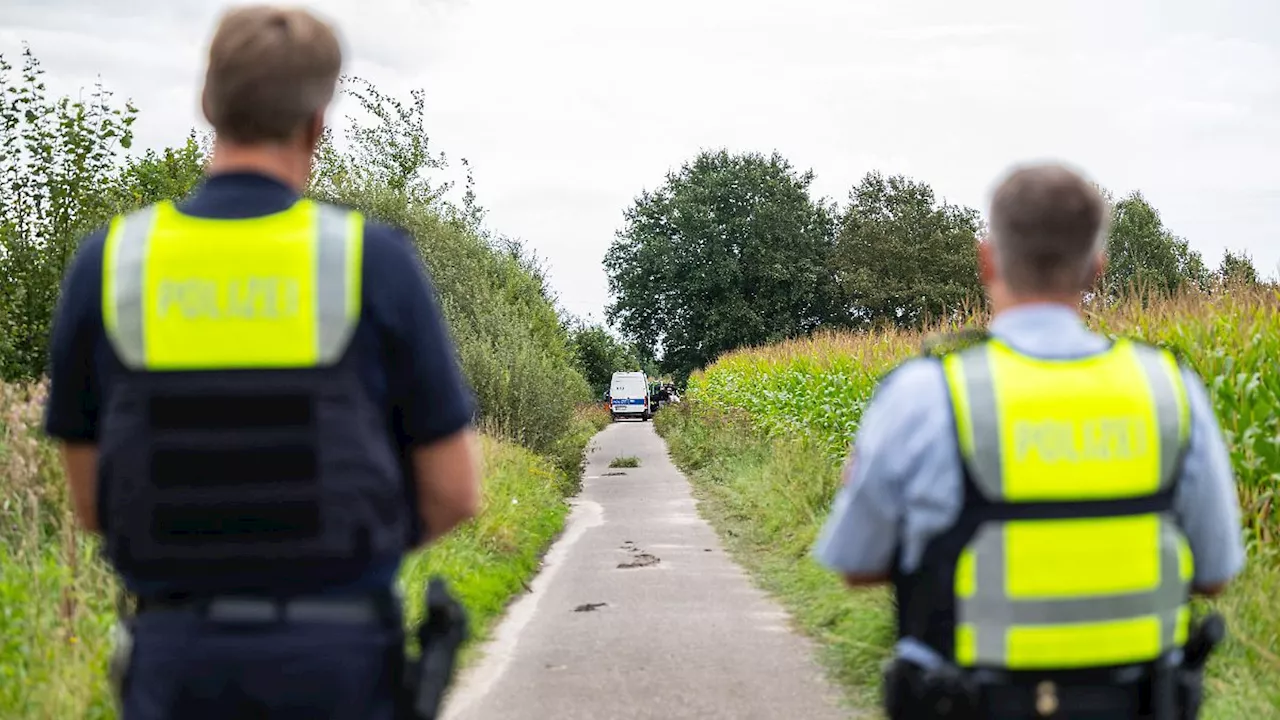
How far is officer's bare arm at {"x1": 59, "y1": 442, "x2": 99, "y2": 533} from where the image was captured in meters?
2.45

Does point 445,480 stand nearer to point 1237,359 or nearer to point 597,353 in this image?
point 1237,359

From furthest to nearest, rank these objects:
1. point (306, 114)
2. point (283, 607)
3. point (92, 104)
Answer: point (92, 104), point (306, 114), point (283, 607)

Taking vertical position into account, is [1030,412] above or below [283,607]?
above

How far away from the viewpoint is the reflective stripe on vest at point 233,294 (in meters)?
2.25

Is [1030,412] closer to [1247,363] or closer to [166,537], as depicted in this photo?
[166,537]

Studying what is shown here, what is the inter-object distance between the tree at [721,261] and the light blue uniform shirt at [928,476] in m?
65.3

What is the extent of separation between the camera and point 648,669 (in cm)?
848

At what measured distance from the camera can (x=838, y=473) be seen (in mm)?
14750

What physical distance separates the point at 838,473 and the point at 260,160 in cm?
1279

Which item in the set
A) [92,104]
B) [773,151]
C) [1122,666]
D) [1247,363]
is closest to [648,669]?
[1247,363]

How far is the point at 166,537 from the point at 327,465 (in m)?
0.29

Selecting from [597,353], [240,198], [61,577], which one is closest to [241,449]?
[240,198]

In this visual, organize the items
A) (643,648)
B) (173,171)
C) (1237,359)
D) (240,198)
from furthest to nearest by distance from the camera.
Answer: (173,171), (643,648), (1237,359), (240,198)

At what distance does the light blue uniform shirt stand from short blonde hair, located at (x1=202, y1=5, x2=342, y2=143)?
113 cm
